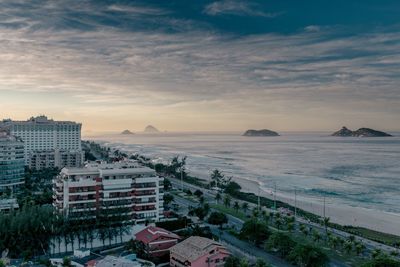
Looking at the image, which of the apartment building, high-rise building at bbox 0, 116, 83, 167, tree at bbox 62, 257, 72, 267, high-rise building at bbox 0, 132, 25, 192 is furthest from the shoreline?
high-rise building at bbox 0, 116, 83, 167

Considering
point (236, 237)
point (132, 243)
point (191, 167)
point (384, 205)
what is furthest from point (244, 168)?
point (132, 243)

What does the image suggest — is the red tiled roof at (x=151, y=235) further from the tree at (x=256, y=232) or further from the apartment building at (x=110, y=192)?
the tree at (x=256, y=232)

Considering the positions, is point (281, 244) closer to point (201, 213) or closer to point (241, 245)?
point (241, 245)

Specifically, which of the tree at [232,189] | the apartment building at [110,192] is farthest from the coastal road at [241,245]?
the tree at [232,189]

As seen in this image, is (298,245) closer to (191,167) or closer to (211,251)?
(211,251)

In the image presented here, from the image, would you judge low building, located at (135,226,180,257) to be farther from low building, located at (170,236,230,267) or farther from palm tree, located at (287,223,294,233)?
palm tree, located at (287,223,294,233)

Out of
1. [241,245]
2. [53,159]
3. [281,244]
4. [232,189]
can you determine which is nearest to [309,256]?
[281,244]

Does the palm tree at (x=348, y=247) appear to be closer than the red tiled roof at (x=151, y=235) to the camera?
No
